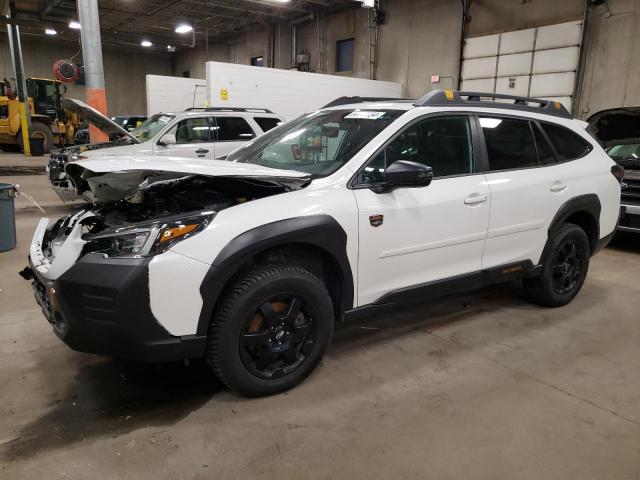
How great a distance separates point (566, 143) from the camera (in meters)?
3.77

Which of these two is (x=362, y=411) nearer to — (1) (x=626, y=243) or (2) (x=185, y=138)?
(1) (x=626, y=243)

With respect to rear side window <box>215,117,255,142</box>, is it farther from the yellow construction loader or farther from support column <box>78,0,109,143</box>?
the yellow construction loader

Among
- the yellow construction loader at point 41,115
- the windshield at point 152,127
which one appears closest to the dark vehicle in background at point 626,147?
the windshield at point 152,127

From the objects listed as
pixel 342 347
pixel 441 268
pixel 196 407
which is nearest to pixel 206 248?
pixel 196 407

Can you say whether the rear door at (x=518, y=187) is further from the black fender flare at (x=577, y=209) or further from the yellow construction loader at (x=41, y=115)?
the yellow construction loader at (x=41, y=115)

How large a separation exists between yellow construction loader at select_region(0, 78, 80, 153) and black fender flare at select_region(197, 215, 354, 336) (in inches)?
739

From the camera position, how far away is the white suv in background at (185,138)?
7.14 metres

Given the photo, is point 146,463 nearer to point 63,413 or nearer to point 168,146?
point 63,413

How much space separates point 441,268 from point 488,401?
853 mm

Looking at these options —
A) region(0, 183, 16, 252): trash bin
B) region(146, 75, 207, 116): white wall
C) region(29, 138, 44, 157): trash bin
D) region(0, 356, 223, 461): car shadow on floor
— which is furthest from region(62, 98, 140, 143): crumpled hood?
region(29, 138, 44, 157): trash bin

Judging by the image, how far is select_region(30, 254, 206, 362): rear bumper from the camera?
207cm

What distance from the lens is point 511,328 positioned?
3582mm

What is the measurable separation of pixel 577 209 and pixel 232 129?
572 centimetres

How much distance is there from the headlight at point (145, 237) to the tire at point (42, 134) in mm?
18518
